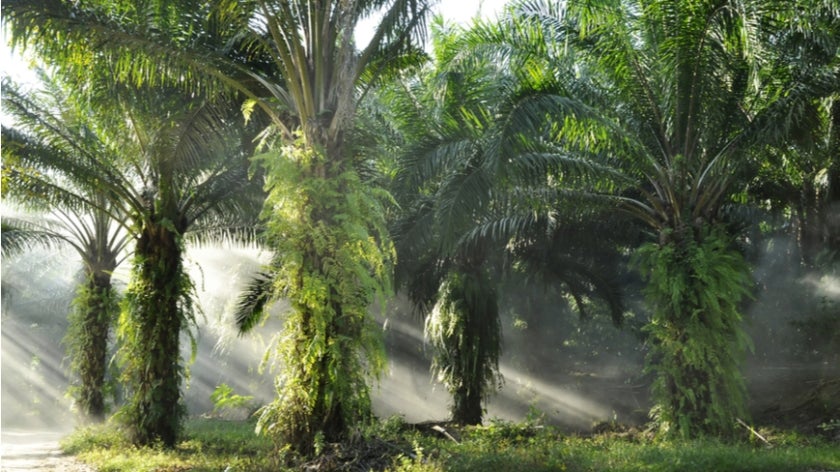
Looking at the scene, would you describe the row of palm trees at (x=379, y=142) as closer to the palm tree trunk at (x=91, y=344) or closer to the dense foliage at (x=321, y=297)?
the dense foliage at (x=321, y=297)

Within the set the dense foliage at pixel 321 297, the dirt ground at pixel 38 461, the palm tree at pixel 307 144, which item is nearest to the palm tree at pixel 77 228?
the dirt ground at pixel 38 461

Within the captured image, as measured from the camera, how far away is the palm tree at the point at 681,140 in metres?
11.3

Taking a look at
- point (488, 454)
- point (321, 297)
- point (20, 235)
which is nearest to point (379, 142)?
point (321, 297)

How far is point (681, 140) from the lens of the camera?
1226 centimetres

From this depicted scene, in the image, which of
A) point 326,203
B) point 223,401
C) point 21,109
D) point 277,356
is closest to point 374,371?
point 277,356

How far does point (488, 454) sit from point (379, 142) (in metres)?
4.37

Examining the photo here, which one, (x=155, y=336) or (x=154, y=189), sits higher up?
(x=154, y=189)

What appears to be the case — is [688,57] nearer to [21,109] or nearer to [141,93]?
[141,93]

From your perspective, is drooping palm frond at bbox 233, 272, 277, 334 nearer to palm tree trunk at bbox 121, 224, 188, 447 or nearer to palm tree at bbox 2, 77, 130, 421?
palm tree trunk at bbox 121, 224, 188, 447

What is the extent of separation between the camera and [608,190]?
12953 millimetres

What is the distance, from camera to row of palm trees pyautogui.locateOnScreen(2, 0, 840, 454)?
9211 mm

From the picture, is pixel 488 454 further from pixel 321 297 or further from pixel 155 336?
pixel 155 336

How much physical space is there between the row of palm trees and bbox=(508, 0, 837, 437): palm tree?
0.04 m

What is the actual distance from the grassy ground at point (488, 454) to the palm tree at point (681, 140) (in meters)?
1.15
